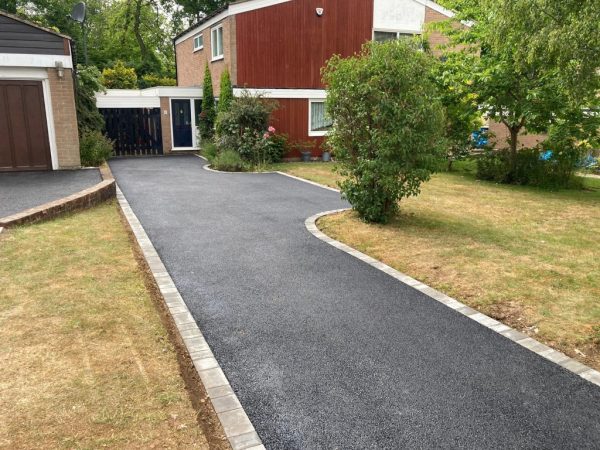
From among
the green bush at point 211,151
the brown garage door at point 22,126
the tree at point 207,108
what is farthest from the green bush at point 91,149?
the tree at point 207,108

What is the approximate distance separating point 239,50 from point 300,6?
3076 mm

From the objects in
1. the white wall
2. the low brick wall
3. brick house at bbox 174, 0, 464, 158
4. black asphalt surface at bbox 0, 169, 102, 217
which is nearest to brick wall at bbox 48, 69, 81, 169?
black asphalt surface at bbox 0, 169, 102, 217

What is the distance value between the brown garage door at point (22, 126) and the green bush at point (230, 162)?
5.19 metres

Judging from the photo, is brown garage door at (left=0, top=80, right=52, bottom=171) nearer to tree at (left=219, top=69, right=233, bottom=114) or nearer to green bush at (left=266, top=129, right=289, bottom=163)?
tree at (left=219, top=69, right=233, bottom=114)

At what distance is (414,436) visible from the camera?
3084 mm

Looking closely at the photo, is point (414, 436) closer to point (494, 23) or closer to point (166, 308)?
point (166, 308)

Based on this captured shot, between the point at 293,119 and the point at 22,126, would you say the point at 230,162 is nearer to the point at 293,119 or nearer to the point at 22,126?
the point at 293,119

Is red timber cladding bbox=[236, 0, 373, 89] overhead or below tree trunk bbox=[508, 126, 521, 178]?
overhead

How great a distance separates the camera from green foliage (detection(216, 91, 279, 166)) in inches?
672

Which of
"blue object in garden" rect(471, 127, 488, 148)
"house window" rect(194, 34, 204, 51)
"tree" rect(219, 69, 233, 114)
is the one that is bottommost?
"blue object in garden" rect(471, 127, 488, 148)

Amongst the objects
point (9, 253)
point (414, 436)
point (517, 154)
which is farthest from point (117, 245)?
point (517, 154)

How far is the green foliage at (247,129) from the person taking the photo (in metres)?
17.1

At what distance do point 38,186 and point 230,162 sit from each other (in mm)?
6347

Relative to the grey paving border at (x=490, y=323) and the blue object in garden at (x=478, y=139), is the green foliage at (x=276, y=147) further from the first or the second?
the grey paving border at (x=490, y=323)
